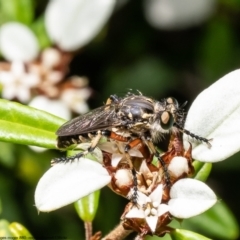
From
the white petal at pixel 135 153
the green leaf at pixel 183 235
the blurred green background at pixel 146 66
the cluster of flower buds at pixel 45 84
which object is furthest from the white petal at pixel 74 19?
the green leaf at pixel 183 235

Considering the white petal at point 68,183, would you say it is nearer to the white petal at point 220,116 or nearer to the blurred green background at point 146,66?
the white petal at point 220,116

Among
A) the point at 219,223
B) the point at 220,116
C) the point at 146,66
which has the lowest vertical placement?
the point at 219,223

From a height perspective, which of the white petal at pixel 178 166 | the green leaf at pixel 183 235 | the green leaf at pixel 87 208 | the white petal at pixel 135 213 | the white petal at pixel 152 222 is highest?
the white petal at pixel 178 166

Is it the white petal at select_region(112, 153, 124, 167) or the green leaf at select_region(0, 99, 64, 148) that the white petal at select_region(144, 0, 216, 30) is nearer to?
the green leaf at select_region(0, 99, 64, 148)

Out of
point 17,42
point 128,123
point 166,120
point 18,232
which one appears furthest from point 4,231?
point 17,42

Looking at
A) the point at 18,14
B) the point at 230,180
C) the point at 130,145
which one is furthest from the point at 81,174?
the point at 230,180

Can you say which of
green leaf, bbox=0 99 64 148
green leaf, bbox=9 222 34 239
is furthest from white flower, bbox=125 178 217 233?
green leaf, bbox=9 222 34 239

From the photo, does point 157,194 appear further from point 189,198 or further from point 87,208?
point 87,208
